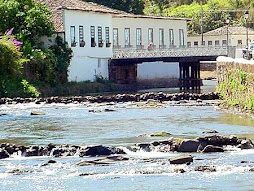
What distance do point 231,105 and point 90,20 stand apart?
82.5 feet

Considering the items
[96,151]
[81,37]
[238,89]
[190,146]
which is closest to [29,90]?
[81,37]

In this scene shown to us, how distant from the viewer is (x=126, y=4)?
8931cm

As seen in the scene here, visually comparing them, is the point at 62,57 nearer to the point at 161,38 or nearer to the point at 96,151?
the point at 161,38

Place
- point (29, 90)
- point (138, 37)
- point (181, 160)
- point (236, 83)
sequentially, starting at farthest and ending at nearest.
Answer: point (138, 37)
point (29, 90)
point (236, 83)
point (181, 160)

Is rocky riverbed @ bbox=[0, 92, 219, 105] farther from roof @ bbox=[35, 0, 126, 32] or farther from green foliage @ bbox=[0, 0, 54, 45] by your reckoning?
roof @ bbox=[35, 0, 126, 32]

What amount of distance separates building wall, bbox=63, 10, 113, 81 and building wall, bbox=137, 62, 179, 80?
5420 millimetres

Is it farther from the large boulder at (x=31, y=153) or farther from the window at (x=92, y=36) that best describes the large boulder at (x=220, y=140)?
the window at (x=92, y=36)

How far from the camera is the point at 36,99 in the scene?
53781mm

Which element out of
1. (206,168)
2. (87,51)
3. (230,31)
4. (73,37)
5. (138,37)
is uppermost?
(230,31)

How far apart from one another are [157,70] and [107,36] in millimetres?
7141

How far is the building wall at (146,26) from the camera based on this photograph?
76.2m

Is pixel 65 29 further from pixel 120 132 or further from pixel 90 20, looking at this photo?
pixel 120 132

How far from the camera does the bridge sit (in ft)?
234

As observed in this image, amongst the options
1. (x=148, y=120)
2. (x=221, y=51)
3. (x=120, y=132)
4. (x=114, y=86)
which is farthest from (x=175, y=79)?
(x=120, y=132)
